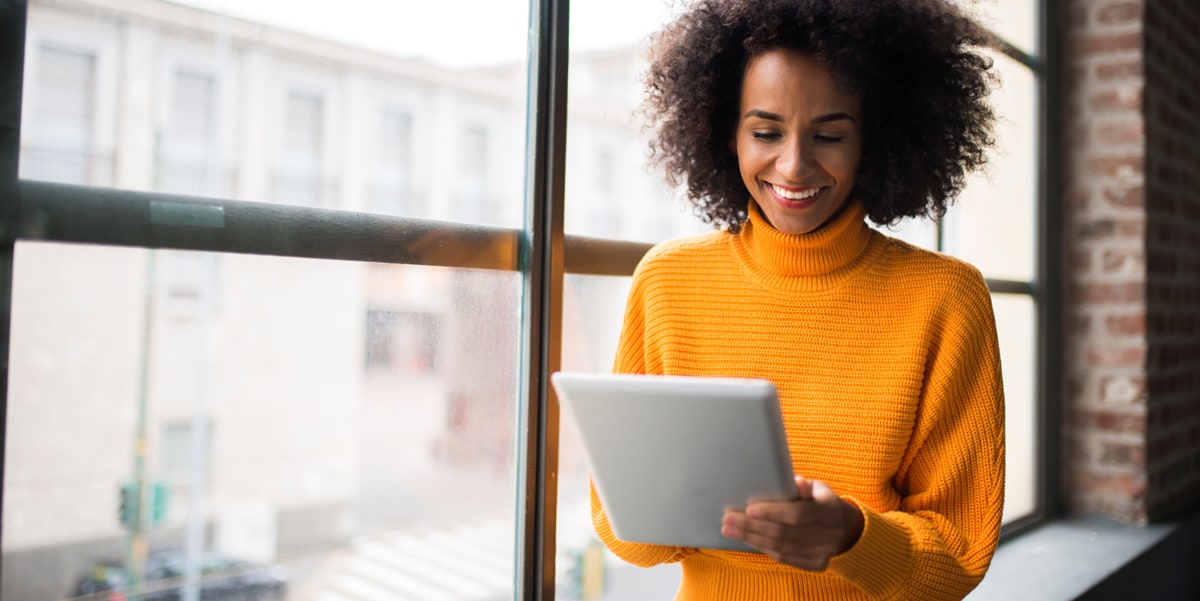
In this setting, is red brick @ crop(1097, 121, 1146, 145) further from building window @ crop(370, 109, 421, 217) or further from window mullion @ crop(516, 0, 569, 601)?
building window @ crop(370, 109, 421, 217)

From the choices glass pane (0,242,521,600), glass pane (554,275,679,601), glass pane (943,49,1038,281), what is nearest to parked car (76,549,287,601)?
glass pane (0,242,521,600)

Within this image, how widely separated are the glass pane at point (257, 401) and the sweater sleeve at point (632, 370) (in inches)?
8.4

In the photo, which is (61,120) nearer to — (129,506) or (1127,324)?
(129,506)

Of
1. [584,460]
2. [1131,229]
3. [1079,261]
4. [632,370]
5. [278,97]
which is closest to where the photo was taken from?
[632,370]

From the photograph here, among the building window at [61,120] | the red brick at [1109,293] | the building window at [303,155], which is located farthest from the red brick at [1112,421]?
the building window at [61,120]

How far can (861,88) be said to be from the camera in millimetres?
1051

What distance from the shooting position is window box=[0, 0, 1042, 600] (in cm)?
89

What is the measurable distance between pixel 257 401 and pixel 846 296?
0.98 metres

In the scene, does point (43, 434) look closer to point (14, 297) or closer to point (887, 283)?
point (14, 297)

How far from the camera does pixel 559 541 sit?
1.37 metres

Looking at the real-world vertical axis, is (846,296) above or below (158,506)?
above

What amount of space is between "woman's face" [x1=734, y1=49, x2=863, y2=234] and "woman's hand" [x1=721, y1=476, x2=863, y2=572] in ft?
1.13

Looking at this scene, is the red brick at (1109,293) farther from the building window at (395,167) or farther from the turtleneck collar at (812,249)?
the building window at (395,167)

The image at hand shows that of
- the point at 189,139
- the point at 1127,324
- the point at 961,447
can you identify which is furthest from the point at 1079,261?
the point at 189,139
